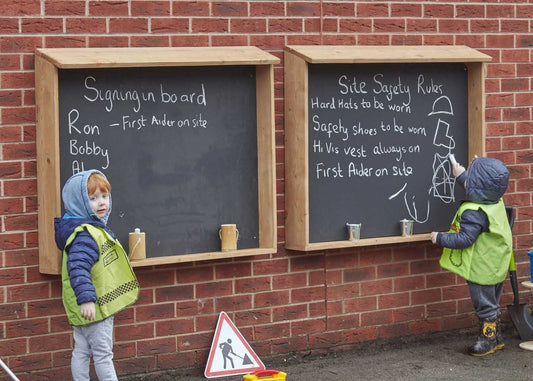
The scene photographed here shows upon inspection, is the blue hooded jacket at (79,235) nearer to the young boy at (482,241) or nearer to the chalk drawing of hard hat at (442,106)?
the young boy at (482,241)

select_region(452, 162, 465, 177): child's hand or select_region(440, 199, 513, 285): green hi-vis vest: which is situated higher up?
select_region(452, 162, 465, 177): child's hand

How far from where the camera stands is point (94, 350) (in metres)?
5.95

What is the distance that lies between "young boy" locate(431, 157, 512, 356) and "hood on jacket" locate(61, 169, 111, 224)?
2.61m

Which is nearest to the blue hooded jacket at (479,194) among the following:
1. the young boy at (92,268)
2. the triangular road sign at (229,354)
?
the triangular road sign at (229,354)

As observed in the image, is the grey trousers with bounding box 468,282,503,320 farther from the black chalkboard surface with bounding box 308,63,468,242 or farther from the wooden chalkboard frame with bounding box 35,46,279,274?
the wooden chalkboard frame with bounding box 35,46,279,274

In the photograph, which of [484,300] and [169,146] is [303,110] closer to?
[169,146]

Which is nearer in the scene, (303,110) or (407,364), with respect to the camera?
(303,110)

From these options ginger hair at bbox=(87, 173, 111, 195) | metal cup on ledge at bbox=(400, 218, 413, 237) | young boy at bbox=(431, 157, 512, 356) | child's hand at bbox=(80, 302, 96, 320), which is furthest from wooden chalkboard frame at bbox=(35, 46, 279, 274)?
young boy at bbox=(431, 157, 512, 356)

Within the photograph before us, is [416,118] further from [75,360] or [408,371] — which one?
[75,360]

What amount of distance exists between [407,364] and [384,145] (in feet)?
5.03

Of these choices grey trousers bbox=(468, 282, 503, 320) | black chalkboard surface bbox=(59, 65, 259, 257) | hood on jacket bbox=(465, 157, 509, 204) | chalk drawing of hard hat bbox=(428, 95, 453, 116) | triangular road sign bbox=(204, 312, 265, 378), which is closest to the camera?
black chalkboard surface bbox=(59, 65, 259, 257)

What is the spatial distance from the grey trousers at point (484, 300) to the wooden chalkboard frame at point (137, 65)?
1.52m

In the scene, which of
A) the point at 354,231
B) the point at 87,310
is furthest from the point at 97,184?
Answer: the point at 354,231

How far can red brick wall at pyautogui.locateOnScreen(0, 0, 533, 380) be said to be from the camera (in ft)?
20.5
